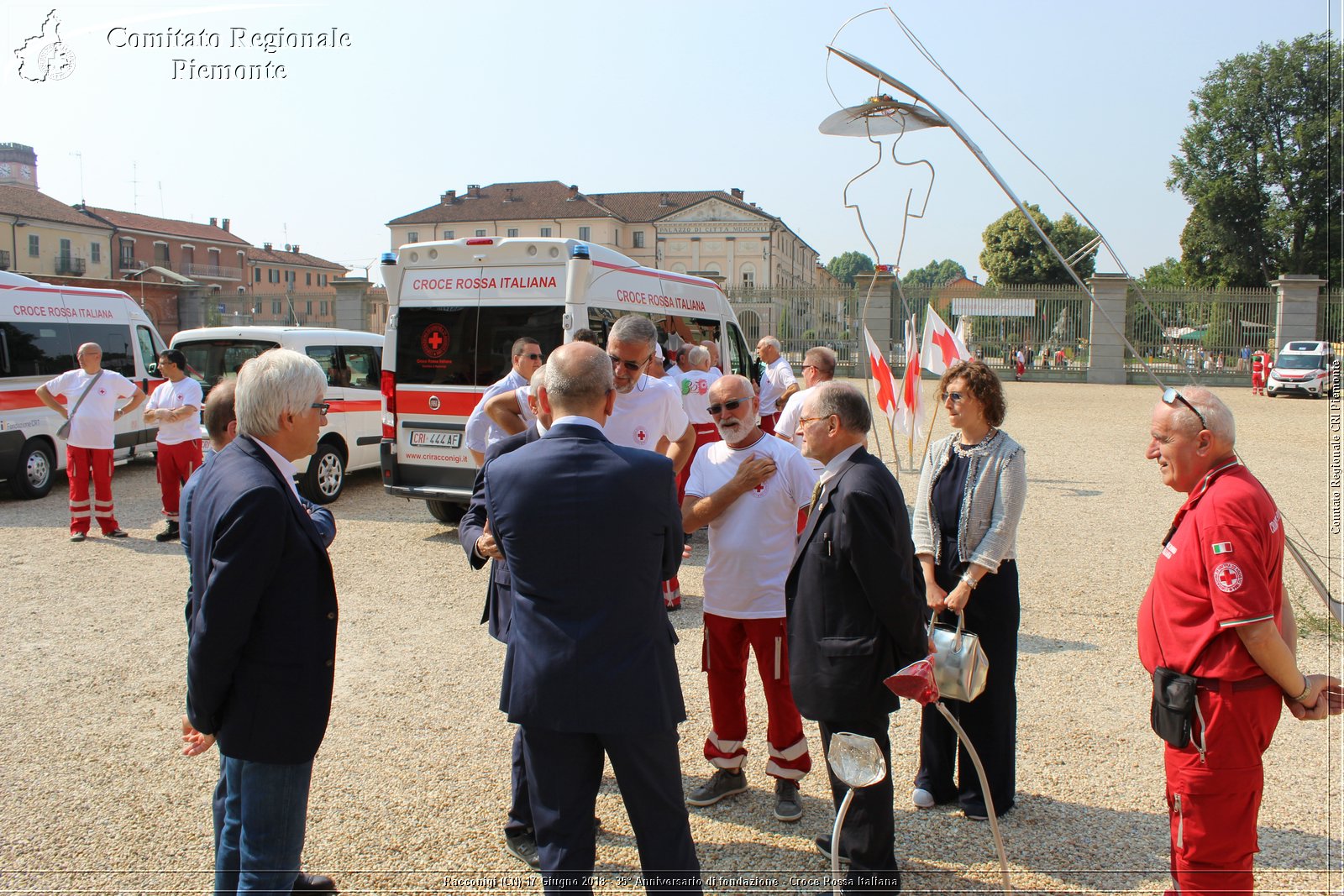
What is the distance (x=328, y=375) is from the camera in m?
11.1

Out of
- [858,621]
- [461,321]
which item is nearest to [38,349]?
[461,321]

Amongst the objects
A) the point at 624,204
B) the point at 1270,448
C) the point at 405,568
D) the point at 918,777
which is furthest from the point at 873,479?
the point at 624,204

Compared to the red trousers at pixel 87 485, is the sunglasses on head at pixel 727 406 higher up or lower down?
higher up

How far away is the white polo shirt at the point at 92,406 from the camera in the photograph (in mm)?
8750

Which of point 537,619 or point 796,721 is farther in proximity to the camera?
point 796,721

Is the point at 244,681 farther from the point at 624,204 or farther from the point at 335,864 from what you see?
the point at 624,204

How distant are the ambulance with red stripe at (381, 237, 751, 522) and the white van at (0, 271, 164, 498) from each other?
463cm

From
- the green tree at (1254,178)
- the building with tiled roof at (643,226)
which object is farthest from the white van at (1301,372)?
the building with tiled roof at (643,226)

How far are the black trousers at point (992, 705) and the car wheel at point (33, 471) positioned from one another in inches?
445

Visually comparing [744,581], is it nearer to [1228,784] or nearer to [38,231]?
[1228,784]

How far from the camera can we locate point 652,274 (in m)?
9.38

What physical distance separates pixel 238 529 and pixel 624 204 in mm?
93283

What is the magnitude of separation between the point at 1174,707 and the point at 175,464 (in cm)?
898

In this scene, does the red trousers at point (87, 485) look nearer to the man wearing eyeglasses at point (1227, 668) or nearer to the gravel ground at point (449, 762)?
the gravel ground at point (449, 762)
